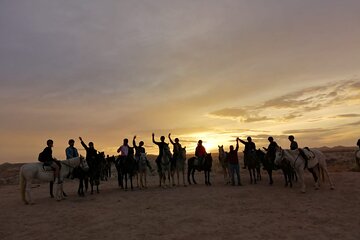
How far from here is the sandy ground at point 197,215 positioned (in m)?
10.2

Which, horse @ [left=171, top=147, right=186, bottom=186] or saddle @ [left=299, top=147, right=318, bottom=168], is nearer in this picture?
saddle @ [left=299, top=147, right=318, bottom=168]

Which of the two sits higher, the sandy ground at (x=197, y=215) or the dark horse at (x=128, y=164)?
the dark horse at (x=128, y=164)

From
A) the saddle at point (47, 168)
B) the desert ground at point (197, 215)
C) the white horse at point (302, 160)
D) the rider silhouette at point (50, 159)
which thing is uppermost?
the rider silhouette at point (50, 159)

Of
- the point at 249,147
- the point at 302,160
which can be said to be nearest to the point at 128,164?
the point at 249,147

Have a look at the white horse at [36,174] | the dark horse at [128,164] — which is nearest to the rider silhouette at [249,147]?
the dark horse at [128,164]

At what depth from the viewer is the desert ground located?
10203 mm

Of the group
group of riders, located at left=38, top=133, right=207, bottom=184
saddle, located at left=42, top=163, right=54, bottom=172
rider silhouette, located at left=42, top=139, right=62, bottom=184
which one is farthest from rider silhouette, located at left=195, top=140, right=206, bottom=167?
saddle, located at left=42, top=163, right=54, bottom=172

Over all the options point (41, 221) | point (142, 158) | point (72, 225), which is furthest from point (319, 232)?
Answer: point (142, 158)

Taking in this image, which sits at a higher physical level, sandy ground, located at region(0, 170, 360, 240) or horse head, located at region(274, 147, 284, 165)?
horse head, located at region(274, 147, 284, 165)

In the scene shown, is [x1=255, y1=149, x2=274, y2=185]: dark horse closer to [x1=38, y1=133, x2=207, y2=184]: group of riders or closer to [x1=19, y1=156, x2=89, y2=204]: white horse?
[x1=38, y1=133, x2=207, y2=184]: group of riders

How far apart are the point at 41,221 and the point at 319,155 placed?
45.5ft

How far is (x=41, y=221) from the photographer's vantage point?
12.7 m

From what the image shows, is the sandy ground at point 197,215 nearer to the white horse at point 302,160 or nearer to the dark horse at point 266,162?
the white horse at point 302,160

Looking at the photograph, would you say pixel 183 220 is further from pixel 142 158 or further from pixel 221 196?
pixel 142 158
